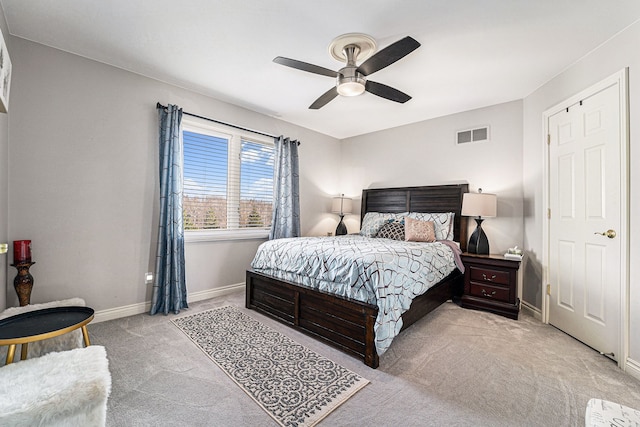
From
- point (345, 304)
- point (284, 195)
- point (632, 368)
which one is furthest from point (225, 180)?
point (632, 368)

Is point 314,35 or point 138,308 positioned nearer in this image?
point 314,35

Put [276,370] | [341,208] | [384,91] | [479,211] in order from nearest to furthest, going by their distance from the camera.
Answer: [276,370] < [384,91] < [479,211] < [341,208]

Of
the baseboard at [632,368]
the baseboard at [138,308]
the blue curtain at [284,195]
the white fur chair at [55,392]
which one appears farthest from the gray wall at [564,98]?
the baseboard at [138,308]

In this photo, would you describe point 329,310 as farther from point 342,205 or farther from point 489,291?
point 342,205

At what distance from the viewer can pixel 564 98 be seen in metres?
2.81

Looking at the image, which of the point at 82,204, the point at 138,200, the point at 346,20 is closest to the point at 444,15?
the point at 346,20

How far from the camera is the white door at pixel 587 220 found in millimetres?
2244

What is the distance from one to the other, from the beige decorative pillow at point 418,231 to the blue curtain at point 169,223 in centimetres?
284

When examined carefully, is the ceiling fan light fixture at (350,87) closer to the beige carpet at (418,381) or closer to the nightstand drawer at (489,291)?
the beige carpet at (418,381)

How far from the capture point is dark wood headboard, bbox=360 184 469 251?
3.91 m

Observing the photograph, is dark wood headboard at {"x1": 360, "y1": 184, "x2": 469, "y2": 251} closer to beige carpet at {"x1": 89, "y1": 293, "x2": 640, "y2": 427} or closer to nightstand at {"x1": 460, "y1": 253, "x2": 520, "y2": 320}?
nightstand at {"x1": 460, "y1": 253, "x2": 520, "y2": 320}

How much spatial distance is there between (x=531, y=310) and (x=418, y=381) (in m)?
2.22

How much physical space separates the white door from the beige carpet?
0.92 feet

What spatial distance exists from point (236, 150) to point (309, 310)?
2492mm
